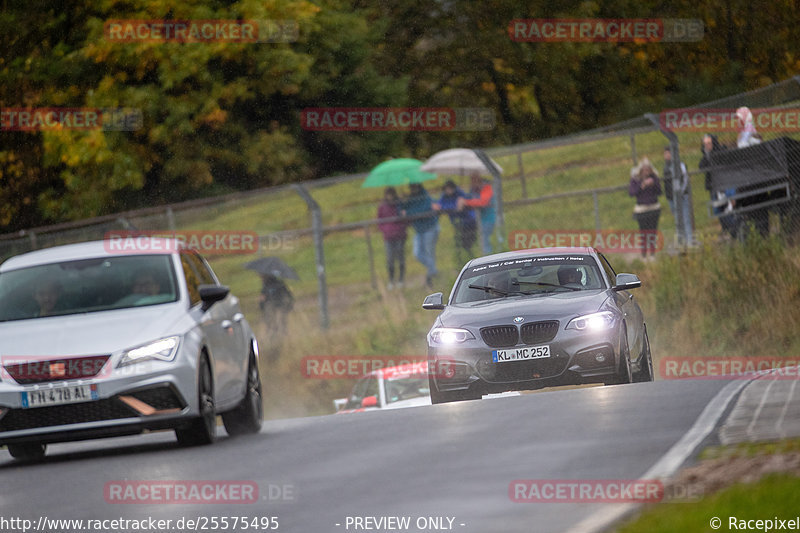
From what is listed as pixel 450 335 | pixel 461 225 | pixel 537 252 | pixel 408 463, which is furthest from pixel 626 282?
pixel 461 225

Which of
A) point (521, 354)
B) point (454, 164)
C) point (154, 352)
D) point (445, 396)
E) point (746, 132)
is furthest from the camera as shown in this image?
point (454, 164)

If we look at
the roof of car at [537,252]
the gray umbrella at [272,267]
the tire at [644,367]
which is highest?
the roof of car at [537,252]

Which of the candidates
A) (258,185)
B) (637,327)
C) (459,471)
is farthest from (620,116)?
(459,471)

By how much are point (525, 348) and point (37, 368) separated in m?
3.89

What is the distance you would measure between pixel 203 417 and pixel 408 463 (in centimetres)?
251

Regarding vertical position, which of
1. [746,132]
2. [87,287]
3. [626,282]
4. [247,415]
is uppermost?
[746,132]

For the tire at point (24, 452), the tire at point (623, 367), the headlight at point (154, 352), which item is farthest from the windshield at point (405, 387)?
the headlight at point (154, 352)

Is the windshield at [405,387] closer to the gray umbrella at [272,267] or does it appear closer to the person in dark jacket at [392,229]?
the gray umbrella at [272,267]

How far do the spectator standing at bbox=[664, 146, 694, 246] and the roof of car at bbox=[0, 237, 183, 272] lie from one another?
1165 centimetres

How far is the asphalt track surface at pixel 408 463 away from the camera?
8.74 m

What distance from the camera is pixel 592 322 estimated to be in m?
12.9

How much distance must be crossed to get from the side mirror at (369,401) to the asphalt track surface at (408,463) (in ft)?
12.5

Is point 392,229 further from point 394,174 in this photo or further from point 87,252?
point 87,252

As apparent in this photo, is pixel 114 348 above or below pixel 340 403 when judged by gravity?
above
